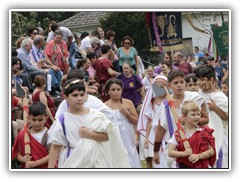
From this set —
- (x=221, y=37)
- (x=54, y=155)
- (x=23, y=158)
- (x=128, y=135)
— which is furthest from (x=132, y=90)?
(x=54, y=155)

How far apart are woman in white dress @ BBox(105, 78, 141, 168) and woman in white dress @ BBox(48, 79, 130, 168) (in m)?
2.40

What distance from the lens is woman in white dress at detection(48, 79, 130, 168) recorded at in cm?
760

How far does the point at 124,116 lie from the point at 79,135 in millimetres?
2682

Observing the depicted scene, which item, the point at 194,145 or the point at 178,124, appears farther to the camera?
the point at 178,124

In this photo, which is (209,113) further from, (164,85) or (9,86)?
(9,86)

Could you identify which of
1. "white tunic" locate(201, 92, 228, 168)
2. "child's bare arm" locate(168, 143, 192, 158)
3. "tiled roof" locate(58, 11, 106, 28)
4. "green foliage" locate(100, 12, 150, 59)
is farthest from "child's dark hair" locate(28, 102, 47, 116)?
"green foliage" locate(100, 12, 150, 59)

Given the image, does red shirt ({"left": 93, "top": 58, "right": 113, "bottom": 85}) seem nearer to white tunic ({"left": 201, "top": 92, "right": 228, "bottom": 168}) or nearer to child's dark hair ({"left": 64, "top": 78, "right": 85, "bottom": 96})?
white tunic ({"left": 201, "top": 92, "right": 228, "bottom": 168})

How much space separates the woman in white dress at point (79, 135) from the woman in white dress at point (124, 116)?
2395mm

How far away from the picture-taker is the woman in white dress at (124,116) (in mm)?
10203

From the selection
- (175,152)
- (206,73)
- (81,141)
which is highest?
(206,73)

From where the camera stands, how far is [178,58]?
15883 mm

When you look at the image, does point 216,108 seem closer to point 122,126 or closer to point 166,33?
point 122,126

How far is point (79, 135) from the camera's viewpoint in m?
7.61
